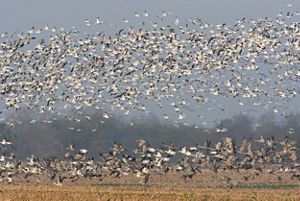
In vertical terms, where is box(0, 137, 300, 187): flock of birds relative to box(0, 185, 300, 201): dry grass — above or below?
above

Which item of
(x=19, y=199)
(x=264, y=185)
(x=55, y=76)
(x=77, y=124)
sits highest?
(x=77, y=124)

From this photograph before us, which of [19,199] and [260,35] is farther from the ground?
[260,35]

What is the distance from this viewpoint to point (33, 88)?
140 ft

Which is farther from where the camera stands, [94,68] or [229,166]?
[229,166]

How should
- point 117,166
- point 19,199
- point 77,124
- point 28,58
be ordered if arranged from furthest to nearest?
point 77,124
point 117,166
point 28,58
point 19,199

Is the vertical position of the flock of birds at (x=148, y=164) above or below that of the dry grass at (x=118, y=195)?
above

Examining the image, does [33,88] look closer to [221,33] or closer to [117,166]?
[117,166]

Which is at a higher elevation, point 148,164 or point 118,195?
point 148,164

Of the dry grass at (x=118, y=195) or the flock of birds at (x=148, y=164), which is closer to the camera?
the dry grass at (x=118, y=195)

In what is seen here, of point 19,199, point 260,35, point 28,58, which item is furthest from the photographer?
point 28,58

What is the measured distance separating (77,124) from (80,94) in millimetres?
44794

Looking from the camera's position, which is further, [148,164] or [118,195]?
[148,164]

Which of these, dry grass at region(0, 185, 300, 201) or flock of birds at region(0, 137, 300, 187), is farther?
flock of birds at region(0, 137, 300, 187)

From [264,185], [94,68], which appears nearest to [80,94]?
[94,68]
